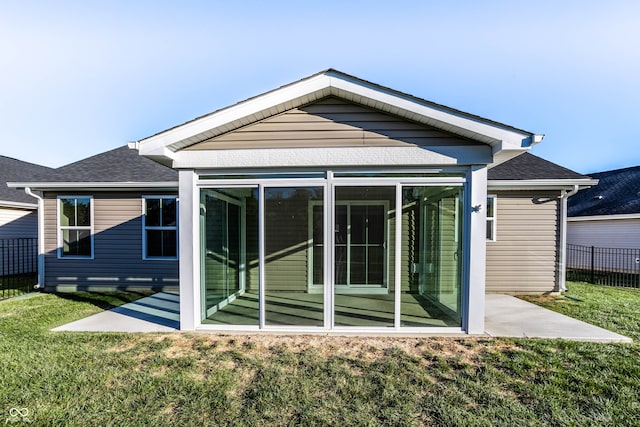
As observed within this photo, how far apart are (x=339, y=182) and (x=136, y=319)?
161 inches

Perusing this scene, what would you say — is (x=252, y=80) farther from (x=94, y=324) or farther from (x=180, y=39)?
(x=94, y=324)

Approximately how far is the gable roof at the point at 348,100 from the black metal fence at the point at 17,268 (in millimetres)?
6344

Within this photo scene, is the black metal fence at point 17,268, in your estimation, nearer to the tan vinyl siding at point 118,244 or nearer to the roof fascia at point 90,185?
the tan vinyl siding at point 118,244

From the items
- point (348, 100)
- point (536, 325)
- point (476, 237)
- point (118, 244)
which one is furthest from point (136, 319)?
point (536, 325)

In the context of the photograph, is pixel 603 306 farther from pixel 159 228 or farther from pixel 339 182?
pixel 159 228

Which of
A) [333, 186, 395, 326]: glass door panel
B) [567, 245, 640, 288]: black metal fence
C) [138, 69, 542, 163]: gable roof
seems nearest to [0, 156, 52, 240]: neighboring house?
[138, 69, 542, 163]: gable roof

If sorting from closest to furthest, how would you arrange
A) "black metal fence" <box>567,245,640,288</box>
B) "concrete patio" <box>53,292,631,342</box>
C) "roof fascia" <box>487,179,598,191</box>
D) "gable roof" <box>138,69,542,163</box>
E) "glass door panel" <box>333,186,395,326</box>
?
1. "gable roof" <box>138,69,542,163</box>
2. "concrete patio" <box>53,292,631,342</box>
3. "glass door panel" <box>333,186,395,326</box>
4. "roof fascia" <box>487,179,598,191</box>
5. "black metal fence" <box>567,245,640,288</box>

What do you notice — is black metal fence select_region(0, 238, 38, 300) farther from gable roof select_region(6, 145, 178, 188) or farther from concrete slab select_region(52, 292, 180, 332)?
concrete slab select_region(52, 292, 180, 332)

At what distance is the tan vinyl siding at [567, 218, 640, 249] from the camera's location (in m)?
12.2

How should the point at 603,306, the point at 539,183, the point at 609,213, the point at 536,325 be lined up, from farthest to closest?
the point at 609,213
the point at 539,183
the point at 603,306
the point at 536,325

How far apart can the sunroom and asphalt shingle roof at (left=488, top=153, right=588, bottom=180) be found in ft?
11.6

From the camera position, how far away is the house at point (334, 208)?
4527mm

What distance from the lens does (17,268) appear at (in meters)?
10.4

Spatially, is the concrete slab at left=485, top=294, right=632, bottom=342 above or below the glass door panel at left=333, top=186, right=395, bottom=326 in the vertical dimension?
below
